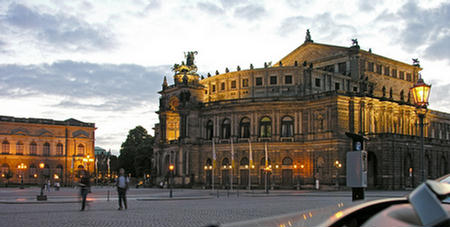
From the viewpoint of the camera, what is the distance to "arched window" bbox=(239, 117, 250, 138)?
256 ft

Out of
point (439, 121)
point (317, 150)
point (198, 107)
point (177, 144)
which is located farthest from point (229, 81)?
point (439, 121)

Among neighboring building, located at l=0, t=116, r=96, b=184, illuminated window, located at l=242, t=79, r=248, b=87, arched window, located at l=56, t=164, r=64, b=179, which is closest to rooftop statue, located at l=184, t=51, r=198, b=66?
illuminated window, located at l=242, t=79, r=248, b=87

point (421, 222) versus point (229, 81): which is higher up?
point (229, 81)

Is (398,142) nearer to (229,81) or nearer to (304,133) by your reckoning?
(304,133)

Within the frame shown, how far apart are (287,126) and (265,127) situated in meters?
3.23

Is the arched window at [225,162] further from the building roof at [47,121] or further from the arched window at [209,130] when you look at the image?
the building roof at [47,121]

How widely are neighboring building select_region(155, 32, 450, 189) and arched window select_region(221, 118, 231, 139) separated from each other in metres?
0.25

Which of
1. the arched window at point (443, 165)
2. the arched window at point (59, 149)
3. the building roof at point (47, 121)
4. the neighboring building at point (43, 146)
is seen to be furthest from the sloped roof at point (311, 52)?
the arched window at point (59, 149)

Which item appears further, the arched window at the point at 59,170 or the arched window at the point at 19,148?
the arched window at the point at 59,170

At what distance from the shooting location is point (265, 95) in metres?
80.8

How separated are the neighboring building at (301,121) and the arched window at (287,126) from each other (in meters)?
0.14

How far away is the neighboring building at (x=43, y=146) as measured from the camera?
104000 millimetres

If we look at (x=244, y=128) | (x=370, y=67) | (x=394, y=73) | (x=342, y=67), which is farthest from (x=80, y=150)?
(x=394, y=73)

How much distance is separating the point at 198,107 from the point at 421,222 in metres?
79.7
